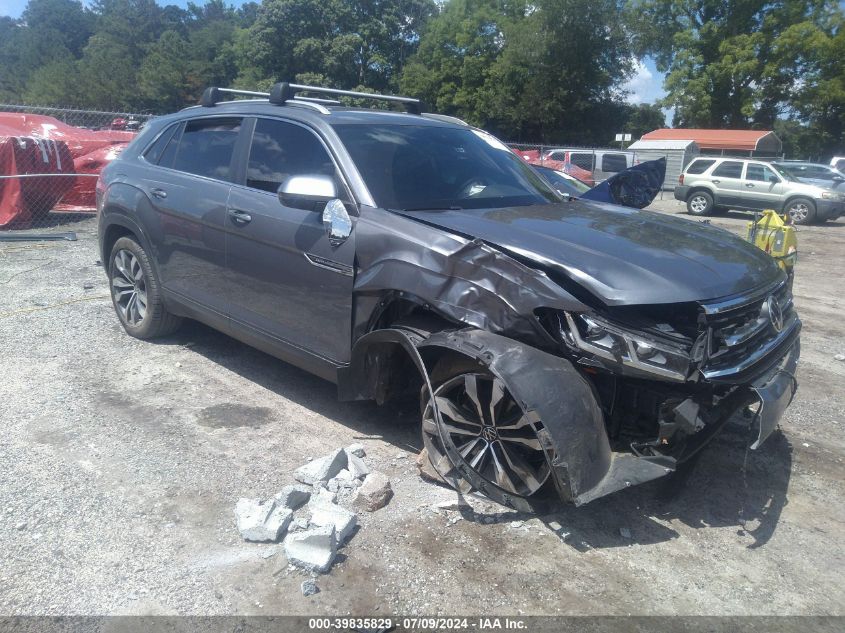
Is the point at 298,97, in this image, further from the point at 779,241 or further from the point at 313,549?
the point at 779,241

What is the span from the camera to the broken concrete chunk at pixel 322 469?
3.60 meters

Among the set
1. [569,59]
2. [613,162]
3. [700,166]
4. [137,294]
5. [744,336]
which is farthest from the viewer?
[569,59]

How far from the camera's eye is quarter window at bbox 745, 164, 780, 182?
19.6 meters

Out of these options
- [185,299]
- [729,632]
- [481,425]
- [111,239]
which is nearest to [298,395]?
[185,299]

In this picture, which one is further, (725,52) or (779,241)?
(725,52)

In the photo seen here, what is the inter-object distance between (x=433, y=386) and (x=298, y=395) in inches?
65.8

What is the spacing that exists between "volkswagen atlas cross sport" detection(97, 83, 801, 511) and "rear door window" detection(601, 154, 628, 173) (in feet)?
68.1

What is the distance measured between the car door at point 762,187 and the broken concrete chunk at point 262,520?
64.2 feet

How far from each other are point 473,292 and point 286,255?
1360 mm

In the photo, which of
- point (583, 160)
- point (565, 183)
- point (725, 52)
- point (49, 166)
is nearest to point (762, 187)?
point (583, 160)

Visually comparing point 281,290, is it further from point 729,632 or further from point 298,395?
point 729,632

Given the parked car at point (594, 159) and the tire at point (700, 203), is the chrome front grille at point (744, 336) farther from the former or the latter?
the parked car at point (594, 159)

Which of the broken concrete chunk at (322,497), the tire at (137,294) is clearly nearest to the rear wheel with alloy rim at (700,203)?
the tire at (137,294)

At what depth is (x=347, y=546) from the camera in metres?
3.14
